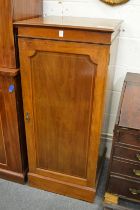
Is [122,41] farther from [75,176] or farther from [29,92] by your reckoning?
[75,176]

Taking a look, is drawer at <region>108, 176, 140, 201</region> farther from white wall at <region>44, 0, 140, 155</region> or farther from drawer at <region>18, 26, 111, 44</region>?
drawer at <region>18, 26, 111, 44</region>

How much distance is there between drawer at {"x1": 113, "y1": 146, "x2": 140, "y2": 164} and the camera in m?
1.27

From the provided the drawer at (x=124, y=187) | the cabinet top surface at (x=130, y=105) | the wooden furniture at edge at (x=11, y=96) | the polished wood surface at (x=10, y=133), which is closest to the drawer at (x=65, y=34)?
the wooden furniture at edge at (x=11, y=96)

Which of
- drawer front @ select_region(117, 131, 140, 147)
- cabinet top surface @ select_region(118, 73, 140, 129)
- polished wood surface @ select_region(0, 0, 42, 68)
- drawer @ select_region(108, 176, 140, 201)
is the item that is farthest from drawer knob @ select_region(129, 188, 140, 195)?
polished wood surface @ select_region(0, 0, 42, 68)

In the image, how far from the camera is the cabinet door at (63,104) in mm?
1221

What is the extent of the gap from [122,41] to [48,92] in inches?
27.5

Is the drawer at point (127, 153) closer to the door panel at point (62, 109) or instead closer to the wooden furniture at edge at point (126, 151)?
the wooden furniture at edge at point (126, 151)

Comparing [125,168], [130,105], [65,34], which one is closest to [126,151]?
[125,168]

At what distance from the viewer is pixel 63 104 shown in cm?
136

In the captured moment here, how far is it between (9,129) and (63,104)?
472 mm

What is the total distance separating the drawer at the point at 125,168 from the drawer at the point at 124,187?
0.15ft

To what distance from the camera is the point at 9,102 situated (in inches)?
58.4

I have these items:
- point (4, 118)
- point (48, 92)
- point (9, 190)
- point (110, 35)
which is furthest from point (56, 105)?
point (9, 190)

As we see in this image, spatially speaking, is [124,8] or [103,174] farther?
[103,174]
